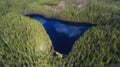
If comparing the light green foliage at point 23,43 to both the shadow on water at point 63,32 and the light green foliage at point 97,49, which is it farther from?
the light green foliage at point 97,49

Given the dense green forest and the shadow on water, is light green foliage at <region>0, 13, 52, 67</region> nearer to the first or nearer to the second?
the dense green forest

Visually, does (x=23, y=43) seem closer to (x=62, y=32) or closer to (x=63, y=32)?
(x=62, y=32)

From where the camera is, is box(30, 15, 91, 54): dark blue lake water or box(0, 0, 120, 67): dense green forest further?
box(30, 15, 91, 54): dark blue lake water

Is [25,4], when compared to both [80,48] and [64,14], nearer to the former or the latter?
[64,14]

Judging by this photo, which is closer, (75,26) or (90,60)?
(90,60)

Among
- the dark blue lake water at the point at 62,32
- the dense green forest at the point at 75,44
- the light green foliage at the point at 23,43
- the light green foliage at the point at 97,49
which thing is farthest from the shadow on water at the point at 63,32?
the light green foliage at the point at 97,49

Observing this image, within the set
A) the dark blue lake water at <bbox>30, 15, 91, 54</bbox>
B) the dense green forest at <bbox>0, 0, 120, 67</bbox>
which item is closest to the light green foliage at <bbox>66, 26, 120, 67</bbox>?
the dense green forest at <bbox>0, 0, 120, 67</bbox>

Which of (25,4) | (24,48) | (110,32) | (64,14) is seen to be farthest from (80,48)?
(25,4)

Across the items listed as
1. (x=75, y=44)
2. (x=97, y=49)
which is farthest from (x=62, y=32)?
(x=97, y=49)
